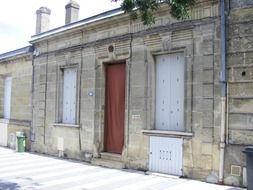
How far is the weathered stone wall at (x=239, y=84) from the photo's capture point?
8383 millimetres

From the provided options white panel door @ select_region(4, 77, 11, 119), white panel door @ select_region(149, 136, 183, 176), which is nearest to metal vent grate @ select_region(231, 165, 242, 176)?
white panel door @ select_region(149, 136, 183, 176)

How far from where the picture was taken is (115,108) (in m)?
11.8

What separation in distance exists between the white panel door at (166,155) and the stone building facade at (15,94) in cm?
714

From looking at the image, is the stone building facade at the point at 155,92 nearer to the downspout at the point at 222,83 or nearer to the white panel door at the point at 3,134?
the downspout at the point at 222,83

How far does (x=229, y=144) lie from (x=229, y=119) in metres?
0.57

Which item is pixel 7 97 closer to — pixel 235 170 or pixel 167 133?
pixel 167 133

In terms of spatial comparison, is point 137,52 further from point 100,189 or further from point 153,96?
point 100,189

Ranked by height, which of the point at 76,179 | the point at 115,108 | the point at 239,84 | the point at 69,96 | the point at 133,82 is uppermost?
the point at 133,82

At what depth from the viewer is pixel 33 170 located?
10711 mm

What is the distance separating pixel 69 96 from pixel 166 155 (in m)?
5.02

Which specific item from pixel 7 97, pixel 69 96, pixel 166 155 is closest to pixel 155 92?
pixel 166 155

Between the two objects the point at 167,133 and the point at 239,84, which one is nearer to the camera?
the point at 239,84

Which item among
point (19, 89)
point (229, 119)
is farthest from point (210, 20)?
point (19, 89)

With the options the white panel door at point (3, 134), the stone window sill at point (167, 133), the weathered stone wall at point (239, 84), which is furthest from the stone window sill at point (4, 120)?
the weathered stone wall at point (239, 84)
